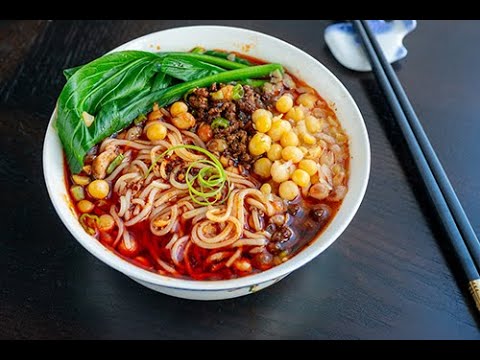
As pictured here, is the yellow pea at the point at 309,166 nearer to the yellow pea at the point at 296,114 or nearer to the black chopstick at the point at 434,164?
the yellow pea at the point at 296,114

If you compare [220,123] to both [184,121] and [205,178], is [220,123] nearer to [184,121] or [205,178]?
[184,121]

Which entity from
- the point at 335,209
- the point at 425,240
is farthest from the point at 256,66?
the point at 425,240

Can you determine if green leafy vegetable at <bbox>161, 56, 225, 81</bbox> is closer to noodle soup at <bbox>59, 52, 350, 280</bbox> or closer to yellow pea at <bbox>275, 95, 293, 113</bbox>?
noodle soup at <bbox>59, 52, 350, 280</bbox>

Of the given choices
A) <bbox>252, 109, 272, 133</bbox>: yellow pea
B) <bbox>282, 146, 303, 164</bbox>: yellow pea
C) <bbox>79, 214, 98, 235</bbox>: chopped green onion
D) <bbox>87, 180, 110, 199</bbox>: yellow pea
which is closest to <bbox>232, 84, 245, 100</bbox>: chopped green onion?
<bbox>252, 109, 272, 133</bbox>: yellow pea

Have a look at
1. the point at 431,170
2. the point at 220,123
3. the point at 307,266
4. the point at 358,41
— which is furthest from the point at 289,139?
the point at 358,41

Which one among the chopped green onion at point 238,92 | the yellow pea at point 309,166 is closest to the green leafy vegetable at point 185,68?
the chopped green onion at point 238,92

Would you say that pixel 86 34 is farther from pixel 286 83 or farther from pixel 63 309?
pixel 63 309

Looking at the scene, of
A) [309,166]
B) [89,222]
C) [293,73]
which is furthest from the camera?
[293,73]
